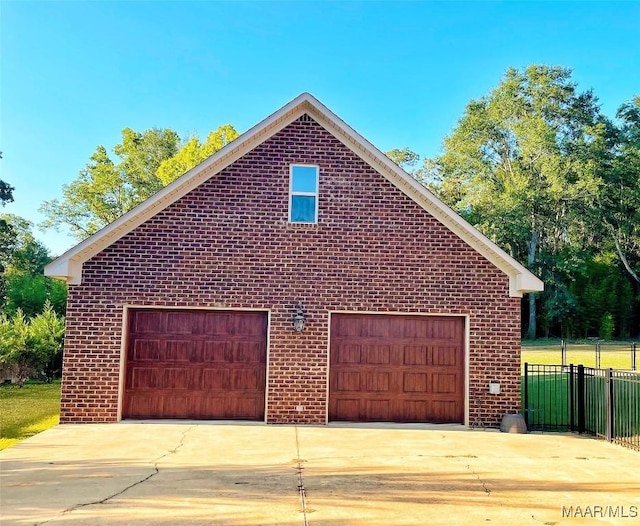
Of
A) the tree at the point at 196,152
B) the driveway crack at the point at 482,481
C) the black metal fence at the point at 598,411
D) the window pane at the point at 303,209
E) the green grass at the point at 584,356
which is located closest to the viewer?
the driveway crack at the point at 482,481

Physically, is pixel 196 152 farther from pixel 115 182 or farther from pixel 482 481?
pixel 482 481

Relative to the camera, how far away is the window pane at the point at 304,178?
11.5 m

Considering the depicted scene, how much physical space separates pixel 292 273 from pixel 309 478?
4.91 metres

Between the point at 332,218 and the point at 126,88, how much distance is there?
975 centimetres

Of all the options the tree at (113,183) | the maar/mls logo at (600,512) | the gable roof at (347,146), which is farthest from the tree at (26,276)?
the maar/mls logo at (600,512)

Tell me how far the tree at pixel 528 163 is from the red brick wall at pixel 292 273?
29.6 metres

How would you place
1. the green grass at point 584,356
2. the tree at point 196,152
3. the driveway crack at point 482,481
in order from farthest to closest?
the tree at point 196,152
the green grass at point 584,356
the driveway crack at point 482,481

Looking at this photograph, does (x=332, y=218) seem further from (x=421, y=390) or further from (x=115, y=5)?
(x=115, y=5)

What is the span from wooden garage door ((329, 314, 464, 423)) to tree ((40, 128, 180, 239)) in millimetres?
30988

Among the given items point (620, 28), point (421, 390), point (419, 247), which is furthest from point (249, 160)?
point (620, 28)

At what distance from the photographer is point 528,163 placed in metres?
41.6

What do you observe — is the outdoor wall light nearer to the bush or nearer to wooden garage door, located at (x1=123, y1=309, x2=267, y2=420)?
→ wooden garage door, located at (x1=123, y1=309, x2=267, y2=420)

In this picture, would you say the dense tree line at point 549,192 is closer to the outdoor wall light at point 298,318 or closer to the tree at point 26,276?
the tree at point 26,276

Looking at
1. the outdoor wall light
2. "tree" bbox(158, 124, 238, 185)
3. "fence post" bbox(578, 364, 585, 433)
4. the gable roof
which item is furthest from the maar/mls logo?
"tree" bbox(158, 124, 238, 185)
